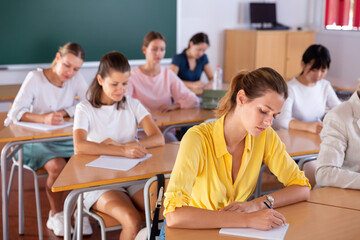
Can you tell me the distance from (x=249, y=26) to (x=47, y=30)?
3.20 meters

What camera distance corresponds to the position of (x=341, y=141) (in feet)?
7.63

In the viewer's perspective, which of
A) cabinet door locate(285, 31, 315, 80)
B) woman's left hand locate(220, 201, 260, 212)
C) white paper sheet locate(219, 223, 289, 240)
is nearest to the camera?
white paper sheet locate(219, 223, 289, 240)

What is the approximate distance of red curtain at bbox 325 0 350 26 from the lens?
6.88 m

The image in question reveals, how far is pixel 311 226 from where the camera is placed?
5.61 ft

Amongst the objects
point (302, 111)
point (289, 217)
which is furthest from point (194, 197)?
point (302, 111)

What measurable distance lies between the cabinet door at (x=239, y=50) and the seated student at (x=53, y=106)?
360 centimetres

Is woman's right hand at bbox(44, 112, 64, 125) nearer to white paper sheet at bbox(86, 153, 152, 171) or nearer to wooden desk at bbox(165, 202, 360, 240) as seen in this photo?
white paper sheet at bbox(86, 153, 152, 171)

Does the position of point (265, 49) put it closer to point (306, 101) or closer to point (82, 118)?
point (306, 101)

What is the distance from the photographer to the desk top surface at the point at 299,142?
279 cm

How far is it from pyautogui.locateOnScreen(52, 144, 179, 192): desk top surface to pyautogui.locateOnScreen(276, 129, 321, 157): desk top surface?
0.75m

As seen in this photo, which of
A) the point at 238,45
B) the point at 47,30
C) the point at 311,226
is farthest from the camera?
the point at 238,45

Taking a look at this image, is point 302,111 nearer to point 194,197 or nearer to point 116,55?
point 116,55

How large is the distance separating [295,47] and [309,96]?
374 cm

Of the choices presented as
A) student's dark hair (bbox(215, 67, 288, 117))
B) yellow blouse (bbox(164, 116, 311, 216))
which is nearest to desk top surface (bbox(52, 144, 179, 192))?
yellow blouse (bbox(164, 116, 311, 216))
